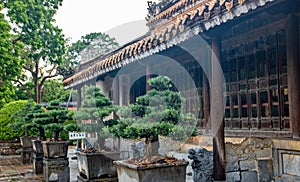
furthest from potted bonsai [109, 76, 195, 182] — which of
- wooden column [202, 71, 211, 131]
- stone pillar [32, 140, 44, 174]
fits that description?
stone pillar [32, 140, 44, 174]

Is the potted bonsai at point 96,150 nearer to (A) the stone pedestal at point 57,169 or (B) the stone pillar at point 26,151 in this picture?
(A) the stone pedestal at point 57,169

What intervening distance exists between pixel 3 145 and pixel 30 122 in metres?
6.86

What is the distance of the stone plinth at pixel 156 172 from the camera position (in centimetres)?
397

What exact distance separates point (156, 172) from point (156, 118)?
0.61 m

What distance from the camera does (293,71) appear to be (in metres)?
5.30

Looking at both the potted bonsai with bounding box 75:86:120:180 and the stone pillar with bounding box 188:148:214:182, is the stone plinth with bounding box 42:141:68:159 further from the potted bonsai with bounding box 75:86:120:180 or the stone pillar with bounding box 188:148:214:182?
the stone pillar with bounding box 188:148:214:182

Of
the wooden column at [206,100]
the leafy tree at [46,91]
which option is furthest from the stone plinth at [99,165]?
the leafy tree at [46,91]

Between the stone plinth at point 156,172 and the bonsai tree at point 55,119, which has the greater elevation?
the bonsai tree at point 55,119

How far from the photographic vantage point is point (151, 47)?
21.2ft

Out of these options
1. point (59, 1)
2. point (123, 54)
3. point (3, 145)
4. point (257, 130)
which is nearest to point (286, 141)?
point (257, 130)

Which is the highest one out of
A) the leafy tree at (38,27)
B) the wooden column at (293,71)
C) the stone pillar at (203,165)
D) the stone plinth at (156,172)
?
the leafy tree at (38,27)

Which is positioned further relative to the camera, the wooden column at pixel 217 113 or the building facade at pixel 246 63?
the wooden column at pixel 217 113

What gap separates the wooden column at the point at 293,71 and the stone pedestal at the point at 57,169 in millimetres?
5549

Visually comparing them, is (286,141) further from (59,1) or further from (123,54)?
(59,1)
